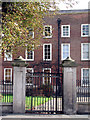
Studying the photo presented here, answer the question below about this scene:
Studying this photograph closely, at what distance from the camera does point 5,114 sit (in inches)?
385

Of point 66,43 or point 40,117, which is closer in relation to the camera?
point 40,117

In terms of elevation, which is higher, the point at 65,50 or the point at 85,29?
the point at 85,29

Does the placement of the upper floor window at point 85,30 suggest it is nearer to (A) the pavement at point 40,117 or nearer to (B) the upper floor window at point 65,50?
(B) the upper floor window at point 65,50

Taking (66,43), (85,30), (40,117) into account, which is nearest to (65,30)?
(66,43)

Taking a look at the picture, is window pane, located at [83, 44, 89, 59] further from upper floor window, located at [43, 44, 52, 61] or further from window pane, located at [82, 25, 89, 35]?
upper floor window, located at [43, 44, 52, 61]

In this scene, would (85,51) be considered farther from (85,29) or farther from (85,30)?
(85,29)

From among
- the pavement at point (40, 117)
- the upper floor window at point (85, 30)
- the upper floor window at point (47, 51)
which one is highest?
the upper floor window at point (85, 30)

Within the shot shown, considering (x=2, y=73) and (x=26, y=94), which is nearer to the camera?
(x=26, y=94)

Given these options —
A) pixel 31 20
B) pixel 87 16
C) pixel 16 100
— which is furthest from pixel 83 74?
pixel 16 100

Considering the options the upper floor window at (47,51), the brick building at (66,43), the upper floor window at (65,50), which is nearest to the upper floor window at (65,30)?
the brick building at (66,43)

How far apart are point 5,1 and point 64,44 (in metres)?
15.6

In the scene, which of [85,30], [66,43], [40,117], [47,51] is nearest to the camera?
[40,117]

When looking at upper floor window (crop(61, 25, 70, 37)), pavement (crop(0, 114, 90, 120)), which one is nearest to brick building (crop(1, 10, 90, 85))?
upper floor window (crop(61, 25, 70, 37))

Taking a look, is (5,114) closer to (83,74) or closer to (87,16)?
(83,74)
